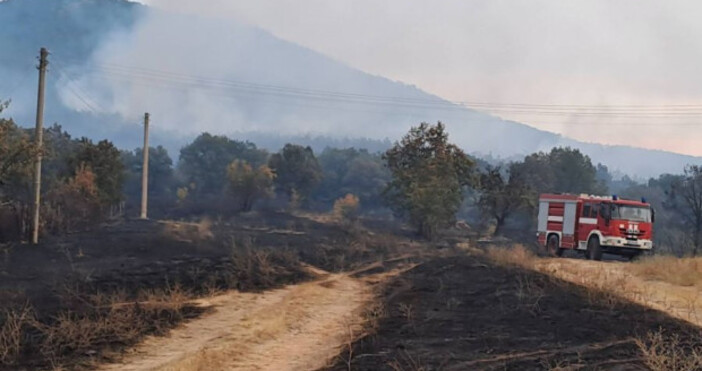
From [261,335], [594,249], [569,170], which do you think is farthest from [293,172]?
[261,335]

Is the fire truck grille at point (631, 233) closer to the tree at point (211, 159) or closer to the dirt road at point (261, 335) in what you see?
the dirt road at point (261, 335)

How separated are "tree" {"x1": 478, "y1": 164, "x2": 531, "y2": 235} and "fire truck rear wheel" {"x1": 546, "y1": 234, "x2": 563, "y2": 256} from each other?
58.9 ft

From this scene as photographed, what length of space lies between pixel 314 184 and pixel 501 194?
41535mm

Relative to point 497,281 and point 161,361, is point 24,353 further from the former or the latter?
point 497,281

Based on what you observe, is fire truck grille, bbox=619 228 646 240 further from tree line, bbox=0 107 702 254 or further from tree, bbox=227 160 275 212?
tree, bbox=227 160 275 212

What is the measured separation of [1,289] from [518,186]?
39.5 meters

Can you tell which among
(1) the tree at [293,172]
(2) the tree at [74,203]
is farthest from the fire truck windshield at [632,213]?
(1) the tree at [293,172]

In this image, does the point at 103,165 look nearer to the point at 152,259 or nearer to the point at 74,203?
the point at 74,203

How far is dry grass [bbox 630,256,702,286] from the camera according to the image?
19956 mm

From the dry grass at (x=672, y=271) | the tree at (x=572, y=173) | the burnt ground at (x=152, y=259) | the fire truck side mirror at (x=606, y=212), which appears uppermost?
the tree at (x=572, y=173)

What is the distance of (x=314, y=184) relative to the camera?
90.7 m

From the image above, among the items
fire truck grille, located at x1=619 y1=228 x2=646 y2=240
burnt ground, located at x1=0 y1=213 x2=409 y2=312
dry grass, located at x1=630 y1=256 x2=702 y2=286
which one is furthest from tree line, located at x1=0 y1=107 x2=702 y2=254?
dry grass, located at x1=630 y1=256 x2=702 y2=286

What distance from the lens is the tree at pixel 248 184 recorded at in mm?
75375

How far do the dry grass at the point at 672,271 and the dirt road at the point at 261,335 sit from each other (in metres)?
8.54
